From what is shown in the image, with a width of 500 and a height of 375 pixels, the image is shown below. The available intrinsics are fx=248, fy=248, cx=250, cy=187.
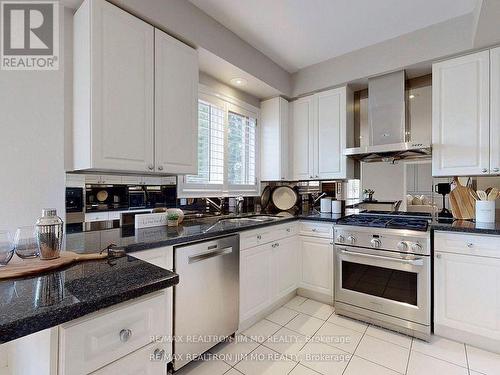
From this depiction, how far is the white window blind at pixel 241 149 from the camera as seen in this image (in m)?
2.87

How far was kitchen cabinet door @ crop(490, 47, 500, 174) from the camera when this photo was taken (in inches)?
80.4

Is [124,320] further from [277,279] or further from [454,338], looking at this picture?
[454,338]

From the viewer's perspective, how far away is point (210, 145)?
2.58m

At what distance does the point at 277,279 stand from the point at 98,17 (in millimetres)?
2434

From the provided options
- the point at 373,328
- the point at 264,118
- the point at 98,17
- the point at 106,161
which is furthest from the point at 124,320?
the point at 264,118

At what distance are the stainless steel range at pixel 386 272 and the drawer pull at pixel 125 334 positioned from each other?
199 cm

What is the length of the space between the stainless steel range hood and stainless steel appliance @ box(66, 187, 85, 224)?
2.46 metres

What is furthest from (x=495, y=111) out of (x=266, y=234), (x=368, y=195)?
(x=266, y=234)

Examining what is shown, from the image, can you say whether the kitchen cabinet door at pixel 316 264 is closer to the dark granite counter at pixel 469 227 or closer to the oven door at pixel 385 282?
the oven door at pixel 385 282

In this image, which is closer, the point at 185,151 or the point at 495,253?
the point at 495,253

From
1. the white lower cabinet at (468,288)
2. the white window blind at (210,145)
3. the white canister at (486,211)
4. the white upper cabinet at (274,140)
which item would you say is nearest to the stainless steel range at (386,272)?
the white lower cabinet at (468,288)

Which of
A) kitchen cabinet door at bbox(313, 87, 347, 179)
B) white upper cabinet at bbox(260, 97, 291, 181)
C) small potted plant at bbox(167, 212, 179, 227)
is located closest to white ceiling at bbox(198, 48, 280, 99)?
white upper cabinet at bbox(260, 97, 291, 181)

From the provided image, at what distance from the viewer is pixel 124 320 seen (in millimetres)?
798

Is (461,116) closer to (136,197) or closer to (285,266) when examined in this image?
(285,266)
